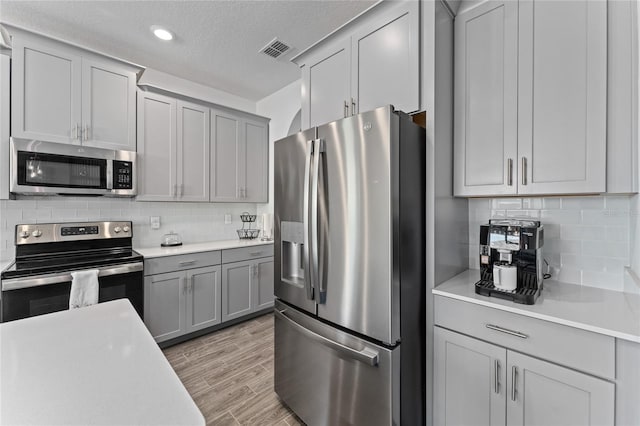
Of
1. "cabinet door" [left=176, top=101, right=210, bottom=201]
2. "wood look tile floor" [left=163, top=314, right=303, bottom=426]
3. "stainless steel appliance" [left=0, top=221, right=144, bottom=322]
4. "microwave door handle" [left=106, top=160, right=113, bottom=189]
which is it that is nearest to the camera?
"wood look tile floor" [left=163, top=314, right=303, bottom=426]

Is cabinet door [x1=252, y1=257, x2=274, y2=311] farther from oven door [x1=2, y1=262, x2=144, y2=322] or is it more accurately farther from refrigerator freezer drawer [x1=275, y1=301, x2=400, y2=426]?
refrigerator freezer drawer [x1=275, y1=301, x2=400, y2=426]

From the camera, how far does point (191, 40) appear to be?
2561 mm

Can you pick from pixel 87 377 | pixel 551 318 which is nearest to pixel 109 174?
pixel 87 377

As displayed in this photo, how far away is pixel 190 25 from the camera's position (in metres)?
2.35

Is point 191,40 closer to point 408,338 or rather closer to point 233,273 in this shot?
point 233,273

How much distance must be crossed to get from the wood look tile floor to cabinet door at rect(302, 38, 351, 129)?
2076mm

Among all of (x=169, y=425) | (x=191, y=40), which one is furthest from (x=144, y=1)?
(x=169, y=425)

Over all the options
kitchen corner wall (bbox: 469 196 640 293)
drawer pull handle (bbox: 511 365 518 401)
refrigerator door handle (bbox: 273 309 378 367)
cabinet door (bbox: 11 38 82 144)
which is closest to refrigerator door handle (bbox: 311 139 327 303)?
refrigerator door handle (bbox: 273 309 378 367)

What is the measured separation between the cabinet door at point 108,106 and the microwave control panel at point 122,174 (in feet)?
0.51

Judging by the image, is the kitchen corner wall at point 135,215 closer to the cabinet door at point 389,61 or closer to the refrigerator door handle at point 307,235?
the refrigerator door handle at point 307,235

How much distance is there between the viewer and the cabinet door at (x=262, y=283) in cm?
331

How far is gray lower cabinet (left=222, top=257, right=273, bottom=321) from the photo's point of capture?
306cm

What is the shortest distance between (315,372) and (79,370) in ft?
3.84

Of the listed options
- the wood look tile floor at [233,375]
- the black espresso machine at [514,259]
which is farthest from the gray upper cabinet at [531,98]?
the wood look tile floor at [233,375]
